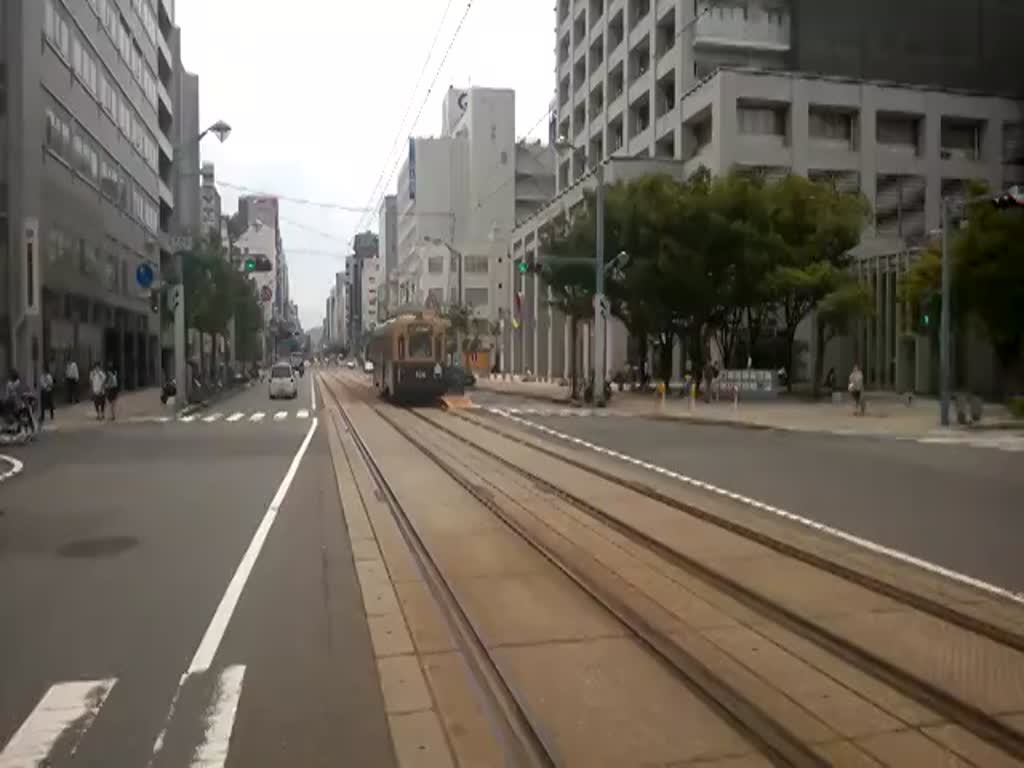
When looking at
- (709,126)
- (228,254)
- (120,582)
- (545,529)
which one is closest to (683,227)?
(709,126)

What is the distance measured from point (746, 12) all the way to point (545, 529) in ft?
195

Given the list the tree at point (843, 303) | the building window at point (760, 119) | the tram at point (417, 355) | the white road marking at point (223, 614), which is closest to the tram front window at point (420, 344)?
the tram at point (417, 355)

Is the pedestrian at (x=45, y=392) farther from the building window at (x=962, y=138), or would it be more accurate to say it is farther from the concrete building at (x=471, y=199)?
the concrete building at (x=471, y=199)

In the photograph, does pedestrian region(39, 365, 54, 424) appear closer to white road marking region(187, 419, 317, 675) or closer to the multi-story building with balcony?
white road marking region(187, 419, 317, 675)

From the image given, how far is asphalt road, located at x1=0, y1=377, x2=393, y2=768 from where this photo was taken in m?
5.34

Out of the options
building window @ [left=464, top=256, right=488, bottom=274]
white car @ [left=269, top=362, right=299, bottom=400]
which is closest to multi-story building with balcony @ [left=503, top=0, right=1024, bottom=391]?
white car @ [left=269, top=362, right=299, bottom=400]

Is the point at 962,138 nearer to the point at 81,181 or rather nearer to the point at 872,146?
the point at 872,146

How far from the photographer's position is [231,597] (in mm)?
8492

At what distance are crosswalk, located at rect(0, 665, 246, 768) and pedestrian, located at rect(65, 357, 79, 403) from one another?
114ft

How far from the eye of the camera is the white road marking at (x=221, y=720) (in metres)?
5.03

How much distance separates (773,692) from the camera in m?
5.91

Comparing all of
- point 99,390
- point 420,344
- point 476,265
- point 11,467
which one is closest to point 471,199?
point 476,265

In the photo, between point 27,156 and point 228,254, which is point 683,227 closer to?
point 27,156

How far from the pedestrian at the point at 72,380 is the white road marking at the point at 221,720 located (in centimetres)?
3484
